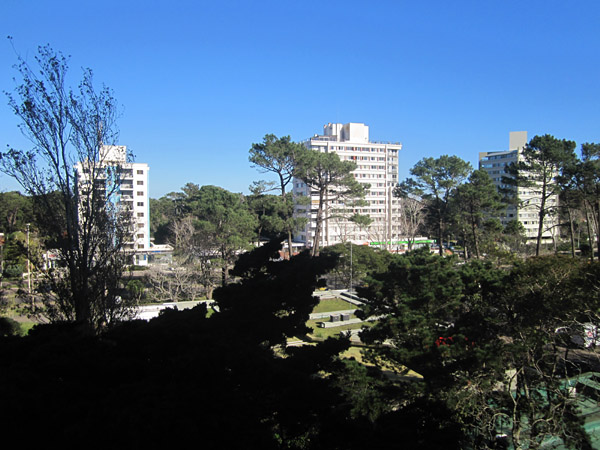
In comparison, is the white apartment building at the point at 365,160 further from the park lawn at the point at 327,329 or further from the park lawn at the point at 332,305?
the park lawn at the point at 327,329

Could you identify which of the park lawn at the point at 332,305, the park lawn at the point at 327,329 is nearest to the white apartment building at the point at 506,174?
the park lawn at the point at 332,305

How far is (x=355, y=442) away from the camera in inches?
172

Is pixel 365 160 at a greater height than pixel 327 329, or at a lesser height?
greater

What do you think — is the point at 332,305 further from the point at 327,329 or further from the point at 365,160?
the point at 365,160

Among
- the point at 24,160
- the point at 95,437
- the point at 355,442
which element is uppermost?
the point at 24,160

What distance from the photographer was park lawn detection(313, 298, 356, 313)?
20.2 m

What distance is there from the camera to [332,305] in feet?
68.7

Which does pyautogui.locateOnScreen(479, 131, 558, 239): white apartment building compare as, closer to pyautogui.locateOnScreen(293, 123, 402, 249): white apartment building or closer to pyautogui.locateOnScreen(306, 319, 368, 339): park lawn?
pyautogui.locateOnScreen(293, 123, 402, 249): white apartment building

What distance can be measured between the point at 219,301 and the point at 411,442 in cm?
409

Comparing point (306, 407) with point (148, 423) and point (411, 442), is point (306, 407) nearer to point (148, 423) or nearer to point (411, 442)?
point (411, 442)

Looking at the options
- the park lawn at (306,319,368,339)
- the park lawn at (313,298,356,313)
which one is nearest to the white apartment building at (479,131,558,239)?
the park lawn at (313,298,356,313)

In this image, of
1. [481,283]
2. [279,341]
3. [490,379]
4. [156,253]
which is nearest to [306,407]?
[279,341]

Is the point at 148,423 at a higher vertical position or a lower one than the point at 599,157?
lower

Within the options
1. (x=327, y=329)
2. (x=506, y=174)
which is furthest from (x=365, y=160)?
(x=327, y=329)
